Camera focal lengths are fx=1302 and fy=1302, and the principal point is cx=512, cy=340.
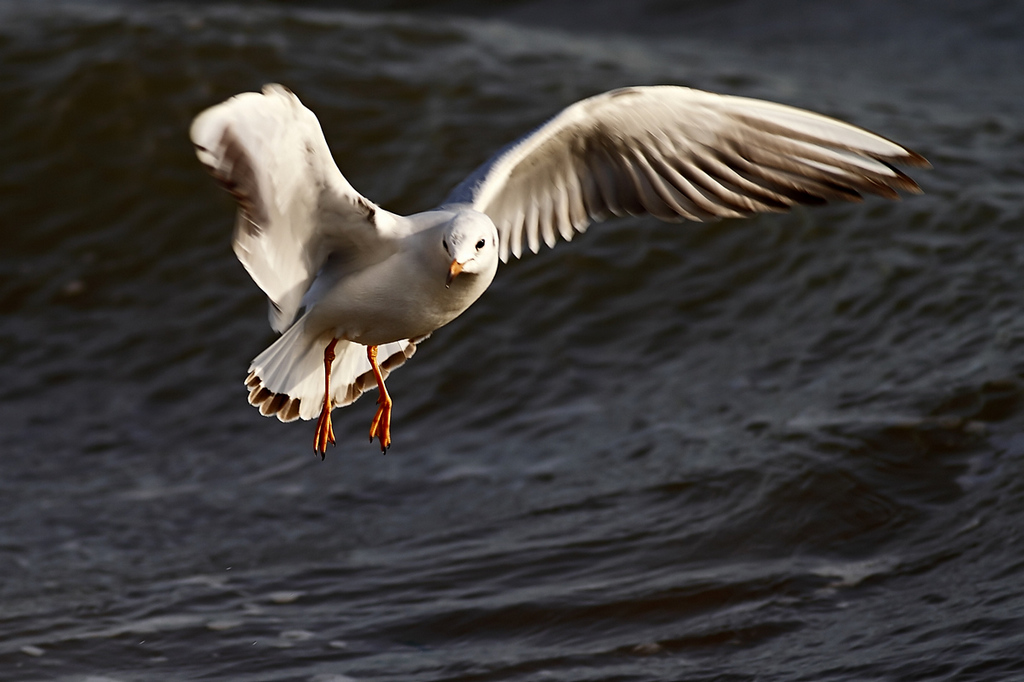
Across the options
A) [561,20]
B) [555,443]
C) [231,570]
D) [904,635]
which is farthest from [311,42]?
[904,635]

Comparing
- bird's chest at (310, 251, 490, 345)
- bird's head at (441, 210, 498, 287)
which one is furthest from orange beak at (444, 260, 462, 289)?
bird's chest at (310, 251, 490, 345)

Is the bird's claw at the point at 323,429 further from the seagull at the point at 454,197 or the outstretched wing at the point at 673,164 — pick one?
the outstretched wing at the point at 673,164

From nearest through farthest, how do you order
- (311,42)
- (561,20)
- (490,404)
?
(490,404) → (311,42) → (561,20)

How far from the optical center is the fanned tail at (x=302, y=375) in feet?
15.7

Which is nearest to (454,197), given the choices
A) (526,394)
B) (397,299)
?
(397,299)

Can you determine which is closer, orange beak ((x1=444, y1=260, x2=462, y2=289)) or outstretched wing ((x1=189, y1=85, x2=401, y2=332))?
outstretched wing ((x1=189, y1=85, x2=401, y2=332))

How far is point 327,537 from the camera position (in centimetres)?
607

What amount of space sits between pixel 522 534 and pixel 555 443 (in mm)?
987

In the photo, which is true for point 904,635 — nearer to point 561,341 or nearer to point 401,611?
point 401,611

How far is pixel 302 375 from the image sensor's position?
492cm

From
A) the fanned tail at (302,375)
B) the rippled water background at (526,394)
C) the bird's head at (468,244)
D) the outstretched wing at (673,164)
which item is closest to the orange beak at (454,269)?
the bird's head at (468,244)

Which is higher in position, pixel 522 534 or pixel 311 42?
pixel 311 42

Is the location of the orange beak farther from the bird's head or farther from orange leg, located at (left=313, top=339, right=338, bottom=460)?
orange leg, located at (left=313, top=339, right=338, bottom=460)

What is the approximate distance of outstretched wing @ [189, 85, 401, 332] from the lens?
3584 millimetres
